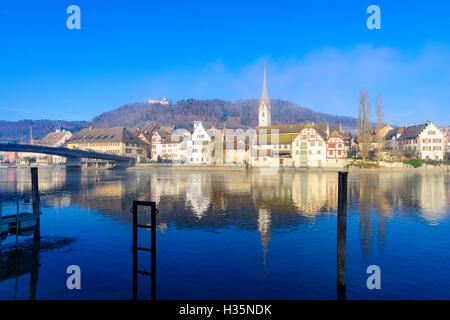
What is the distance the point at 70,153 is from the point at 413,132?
329 ft

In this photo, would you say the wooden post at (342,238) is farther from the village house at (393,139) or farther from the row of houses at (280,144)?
the village house at (393,139)

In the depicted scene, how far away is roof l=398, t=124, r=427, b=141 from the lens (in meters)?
105

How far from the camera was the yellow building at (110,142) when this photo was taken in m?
150

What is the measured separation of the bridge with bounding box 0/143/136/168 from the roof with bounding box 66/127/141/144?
2719 centimetres

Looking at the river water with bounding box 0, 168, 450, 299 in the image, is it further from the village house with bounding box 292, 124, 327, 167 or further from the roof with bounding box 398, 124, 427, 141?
the roof with bounding box 398, 124, 427, 141

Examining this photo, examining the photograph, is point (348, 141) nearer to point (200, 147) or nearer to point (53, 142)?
point (200, 147)

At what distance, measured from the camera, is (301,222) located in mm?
23734

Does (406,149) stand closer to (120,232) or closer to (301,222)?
(301,222)

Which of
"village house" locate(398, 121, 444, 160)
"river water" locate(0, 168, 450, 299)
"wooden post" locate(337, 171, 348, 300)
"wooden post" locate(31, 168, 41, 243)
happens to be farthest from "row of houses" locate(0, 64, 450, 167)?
"wooden post" locate(31, 168, 41, 243)

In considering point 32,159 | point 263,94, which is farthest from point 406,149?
point 32,159

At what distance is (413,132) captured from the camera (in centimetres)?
10956

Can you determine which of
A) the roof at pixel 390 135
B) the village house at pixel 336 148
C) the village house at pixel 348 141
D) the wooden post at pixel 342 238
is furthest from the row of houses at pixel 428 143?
the wooden post at pixel 342 238

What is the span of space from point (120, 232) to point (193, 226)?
4.33 m

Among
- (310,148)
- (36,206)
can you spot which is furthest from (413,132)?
(36,206)
